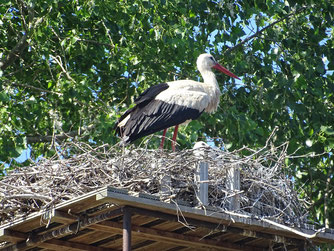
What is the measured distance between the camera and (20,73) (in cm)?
1653

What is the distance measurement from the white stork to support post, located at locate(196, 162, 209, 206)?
1856 millimetres

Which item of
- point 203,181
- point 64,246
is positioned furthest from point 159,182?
point 64,246

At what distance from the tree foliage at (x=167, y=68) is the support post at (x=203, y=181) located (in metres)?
4.65

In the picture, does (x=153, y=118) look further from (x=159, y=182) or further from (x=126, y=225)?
(x=126, y=225)

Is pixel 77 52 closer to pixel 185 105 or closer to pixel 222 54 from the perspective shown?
pixel 222 54

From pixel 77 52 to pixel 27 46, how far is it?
1.13 metres

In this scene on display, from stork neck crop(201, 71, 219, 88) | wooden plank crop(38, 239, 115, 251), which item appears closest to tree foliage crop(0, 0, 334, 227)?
stork neck crop(201, 71, 219, 88)

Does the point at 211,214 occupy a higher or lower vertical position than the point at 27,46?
lower

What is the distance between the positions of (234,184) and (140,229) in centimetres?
102

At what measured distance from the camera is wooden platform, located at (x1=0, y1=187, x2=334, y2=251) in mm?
8859

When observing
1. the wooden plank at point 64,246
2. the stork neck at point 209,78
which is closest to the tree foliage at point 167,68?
the stork neck at point 209,78

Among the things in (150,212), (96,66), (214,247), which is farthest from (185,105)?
(96,66)

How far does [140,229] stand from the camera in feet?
31.3

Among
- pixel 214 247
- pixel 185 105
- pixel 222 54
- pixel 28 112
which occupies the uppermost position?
pixel 222 54
